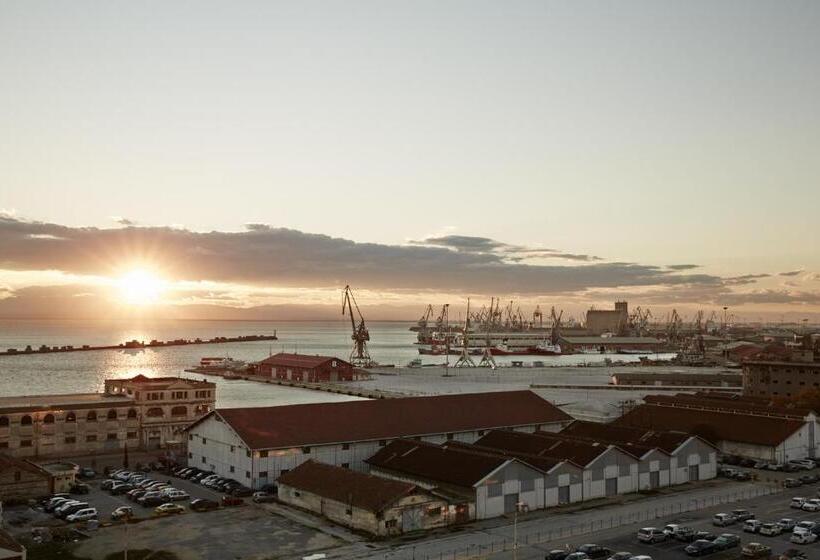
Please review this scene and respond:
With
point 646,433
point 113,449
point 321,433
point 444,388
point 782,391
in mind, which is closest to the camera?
point 321,433

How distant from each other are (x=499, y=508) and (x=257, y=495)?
10.8m

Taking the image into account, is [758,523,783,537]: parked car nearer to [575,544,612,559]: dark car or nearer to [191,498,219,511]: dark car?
[575,544,612,559]: dark car

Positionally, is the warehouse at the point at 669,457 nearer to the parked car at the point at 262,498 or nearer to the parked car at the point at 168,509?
the parked car at the point at 262,498

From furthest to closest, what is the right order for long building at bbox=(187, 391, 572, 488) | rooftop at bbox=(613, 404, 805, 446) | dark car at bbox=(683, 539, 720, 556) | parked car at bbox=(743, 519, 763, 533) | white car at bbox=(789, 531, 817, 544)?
rooftop at bbox=(613, 404, 805, 446) < long building at bbox=(187, 391, 572, 488) < parked car at bbox=(743, 519, 763, 533) < white car at bbox=(789, 531, 817, 544) < dark car at bbox=(683, 539, 720, 556)

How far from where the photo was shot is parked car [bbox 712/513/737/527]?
1152 inches

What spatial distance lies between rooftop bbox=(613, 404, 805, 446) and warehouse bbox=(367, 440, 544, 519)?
1803 cm

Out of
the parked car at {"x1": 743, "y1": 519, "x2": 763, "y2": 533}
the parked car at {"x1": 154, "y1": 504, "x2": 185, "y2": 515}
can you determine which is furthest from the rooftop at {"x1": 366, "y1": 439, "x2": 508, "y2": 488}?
the parked car at {"x1": 154, "y1": 504, "x2": 185, "y2": 515}

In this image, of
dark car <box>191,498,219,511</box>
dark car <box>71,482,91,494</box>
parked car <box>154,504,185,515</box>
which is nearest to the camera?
parked car <box>154,504,185,515</box>

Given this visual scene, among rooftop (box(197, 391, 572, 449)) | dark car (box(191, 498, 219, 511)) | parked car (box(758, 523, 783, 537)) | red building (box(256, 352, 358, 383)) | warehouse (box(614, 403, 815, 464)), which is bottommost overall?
red building (box(256, 352, 358, 383))

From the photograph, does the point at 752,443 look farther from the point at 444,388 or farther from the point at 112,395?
the point at 444,388

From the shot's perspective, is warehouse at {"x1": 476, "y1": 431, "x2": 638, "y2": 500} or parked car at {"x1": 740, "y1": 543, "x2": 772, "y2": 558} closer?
parked car at {"x1": 740, "y1": 543, "x2": 772, "y2": 558}

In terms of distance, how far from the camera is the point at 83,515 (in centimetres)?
2952

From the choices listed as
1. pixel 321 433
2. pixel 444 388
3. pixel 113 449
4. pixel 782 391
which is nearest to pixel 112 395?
pixel 113 449

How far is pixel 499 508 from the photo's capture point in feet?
104
